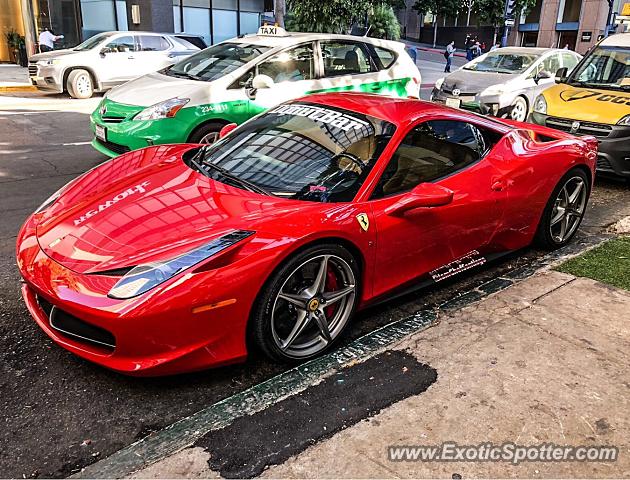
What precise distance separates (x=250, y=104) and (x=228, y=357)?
4.61 m

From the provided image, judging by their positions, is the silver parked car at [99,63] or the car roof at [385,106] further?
the silver parked car at [99,63]

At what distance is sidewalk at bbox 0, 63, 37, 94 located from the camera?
578 inches

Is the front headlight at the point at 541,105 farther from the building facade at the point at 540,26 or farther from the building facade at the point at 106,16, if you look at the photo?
the building facade at the point at 540,26

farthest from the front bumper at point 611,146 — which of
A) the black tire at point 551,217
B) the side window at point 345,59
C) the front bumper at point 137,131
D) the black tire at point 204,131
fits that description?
the front bumper at point 137,131

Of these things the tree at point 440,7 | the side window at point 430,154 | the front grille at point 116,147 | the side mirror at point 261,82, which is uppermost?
the tree at point 440,7

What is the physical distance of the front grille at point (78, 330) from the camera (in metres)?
2.72

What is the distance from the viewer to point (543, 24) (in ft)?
126

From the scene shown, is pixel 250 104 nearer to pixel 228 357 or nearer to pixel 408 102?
pixel 408 102

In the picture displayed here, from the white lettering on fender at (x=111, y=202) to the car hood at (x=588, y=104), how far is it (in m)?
5.87

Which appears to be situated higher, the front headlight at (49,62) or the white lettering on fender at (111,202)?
the front headlight at (49,62)

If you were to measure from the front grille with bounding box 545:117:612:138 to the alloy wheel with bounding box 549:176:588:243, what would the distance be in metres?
2.32

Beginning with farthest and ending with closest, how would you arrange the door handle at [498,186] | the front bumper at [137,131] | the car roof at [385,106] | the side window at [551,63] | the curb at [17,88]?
1. the curb at [17,88]
2. the side window at [551,63]
3. the front bumper at [137,131]
4. the door handle at [498,186]
5. the car roof at [385,106]

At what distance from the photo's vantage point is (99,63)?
13.5 metres

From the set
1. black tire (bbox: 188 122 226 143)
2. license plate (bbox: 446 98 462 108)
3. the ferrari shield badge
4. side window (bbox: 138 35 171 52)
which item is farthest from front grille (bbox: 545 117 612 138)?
side window (bbox: 138 35 171 52)
